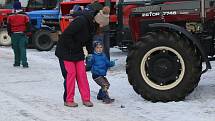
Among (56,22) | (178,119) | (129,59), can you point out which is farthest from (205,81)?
(56,22)

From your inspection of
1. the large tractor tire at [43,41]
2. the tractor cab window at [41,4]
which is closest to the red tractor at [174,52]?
the large tractor tire at [43,41]

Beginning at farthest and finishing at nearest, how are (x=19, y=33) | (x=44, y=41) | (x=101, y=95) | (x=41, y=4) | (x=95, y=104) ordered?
(x=41, y=4) < (x=44, y=41) < (x=19, y=33) < (x=101, y=95) < (x=95, y=104)

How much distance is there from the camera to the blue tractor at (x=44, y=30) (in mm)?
19078

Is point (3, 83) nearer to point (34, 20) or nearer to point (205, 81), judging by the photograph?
point (205, 81)

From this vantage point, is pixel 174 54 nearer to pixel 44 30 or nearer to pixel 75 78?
pixel 75 78

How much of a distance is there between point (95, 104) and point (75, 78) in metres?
0.52

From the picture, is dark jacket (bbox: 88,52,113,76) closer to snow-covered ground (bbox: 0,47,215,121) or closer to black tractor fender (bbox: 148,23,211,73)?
snow-covered ground (bbox: 0,47,215,121)

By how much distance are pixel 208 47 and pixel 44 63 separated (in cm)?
711

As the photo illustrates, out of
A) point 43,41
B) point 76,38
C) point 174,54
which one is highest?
point 76,38

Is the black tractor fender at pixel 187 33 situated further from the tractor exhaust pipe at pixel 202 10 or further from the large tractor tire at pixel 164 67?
the tractor exhaust pipe at pixel 202 10

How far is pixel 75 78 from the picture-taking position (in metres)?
8.02

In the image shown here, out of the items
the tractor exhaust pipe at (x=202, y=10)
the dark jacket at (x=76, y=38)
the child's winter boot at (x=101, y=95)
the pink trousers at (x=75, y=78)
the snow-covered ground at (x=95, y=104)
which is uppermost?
the tractor exhaust pipe at (x=202, y=10)

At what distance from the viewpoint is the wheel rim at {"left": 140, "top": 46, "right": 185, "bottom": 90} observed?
7953 mm

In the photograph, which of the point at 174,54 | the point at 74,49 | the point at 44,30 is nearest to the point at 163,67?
the point at 174,54
